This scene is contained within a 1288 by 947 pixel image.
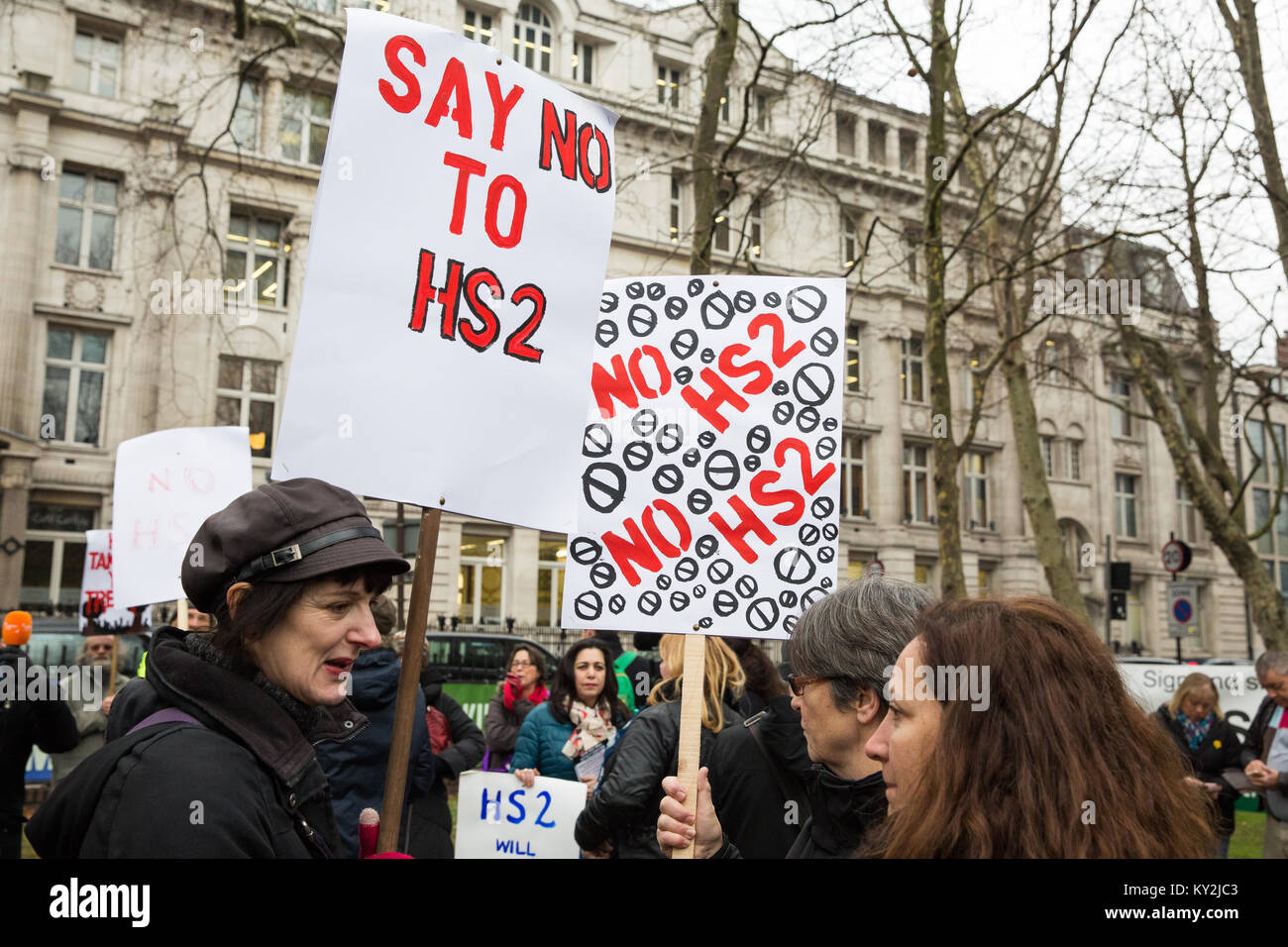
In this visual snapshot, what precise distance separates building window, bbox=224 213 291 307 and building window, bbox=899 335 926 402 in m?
19.6

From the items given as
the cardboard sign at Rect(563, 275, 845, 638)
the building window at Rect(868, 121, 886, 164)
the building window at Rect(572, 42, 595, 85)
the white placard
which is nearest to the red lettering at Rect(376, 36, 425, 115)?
the cardboard sign at Rect(563, 275, 845, 638)

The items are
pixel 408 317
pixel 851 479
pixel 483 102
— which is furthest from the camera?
pixel 851 479

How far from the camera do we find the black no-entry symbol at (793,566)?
150 inches

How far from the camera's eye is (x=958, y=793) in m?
1.70

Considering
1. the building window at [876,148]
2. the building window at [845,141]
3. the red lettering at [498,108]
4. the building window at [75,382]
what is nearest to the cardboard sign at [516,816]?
the red lettering at [498,108]

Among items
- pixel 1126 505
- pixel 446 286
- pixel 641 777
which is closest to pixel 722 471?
pixel 641 777

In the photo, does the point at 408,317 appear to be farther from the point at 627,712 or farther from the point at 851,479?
the point at 851,479

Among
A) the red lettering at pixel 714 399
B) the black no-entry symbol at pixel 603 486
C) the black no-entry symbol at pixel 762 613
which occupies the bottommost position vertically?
the black no-entry symbol at pixel 762 613

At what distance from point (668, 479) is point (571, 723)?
9.24ft

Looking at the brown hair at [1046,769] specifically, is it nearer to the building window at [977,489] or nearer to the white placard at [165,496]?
the white placard at [165,496]

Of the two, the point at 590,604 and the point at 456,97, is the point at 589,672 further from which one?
the point at 456,97

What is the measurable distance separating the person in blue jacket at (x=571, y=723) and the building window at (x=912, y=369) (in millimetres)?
30869
